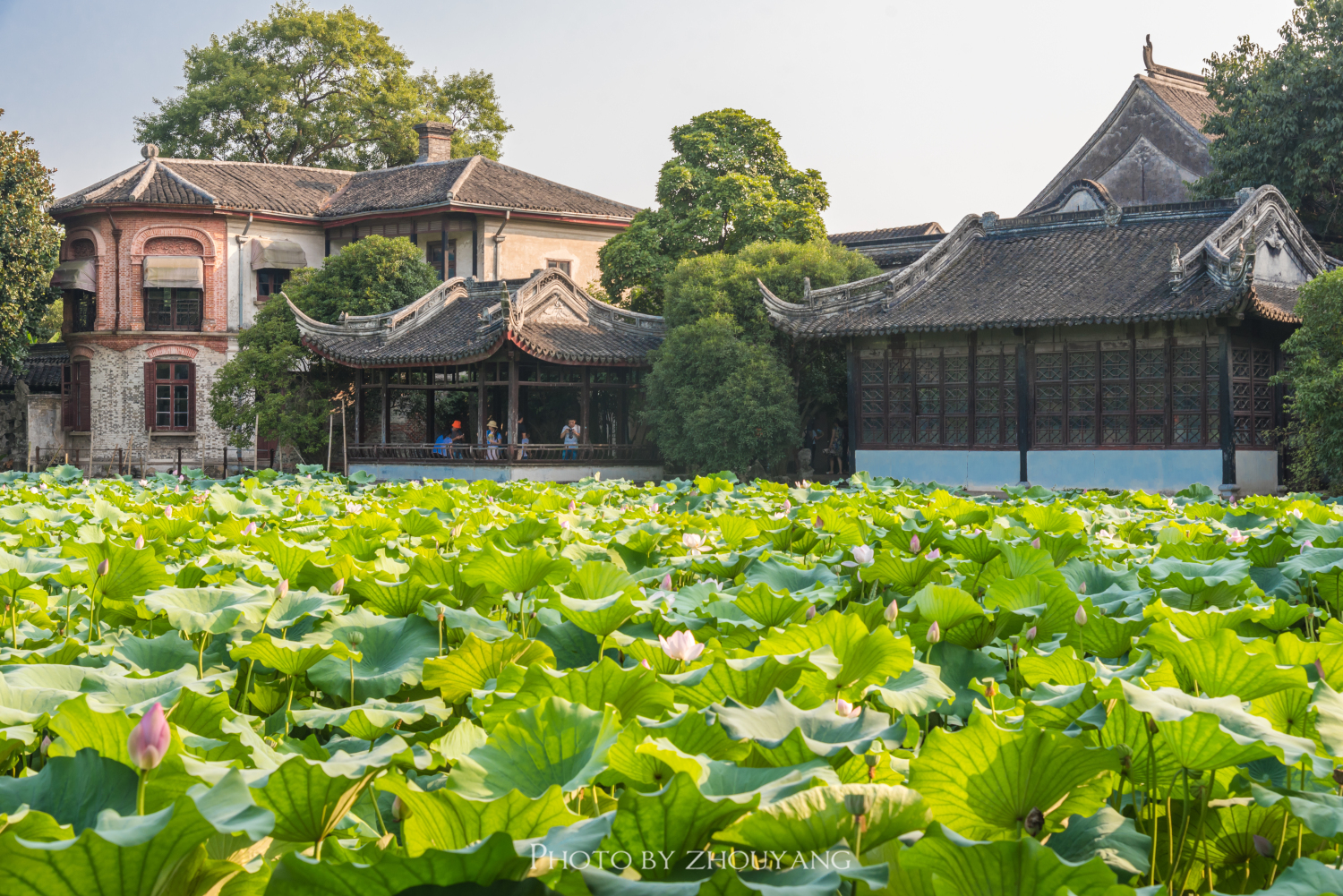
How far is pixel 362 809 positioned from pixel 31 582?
2115 mm

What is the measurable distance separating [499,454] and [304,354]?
5.30 m

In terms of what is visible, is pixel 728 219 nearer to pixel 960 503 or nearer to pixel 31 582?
pixel 960 503

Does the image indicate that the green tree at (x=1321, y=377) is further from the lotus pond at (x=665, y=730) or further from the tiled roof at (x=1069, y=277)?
the lotus pond at (x=665, y=730)

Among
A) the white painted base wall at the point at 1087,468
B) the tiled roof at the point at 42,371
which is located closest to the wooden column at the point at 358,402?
the white painted base wall at the point at 1087,468

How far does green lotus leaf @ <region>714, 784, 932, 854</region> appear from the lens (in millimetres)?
1290

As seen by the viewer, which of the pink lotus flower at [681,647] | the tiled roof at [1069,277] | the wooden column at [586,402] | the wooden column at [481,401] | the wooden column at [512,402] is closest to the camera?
the pink lotus flower at [681,647]

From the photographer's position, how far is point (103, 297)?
Result: 2927cm

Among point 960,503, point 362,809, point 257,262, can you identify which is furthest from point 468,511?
point 257,262

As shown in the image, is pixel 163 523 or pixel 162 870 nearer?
pixel 162 870

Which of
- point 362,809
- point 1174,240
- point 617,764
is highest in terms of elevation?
point 1174,240

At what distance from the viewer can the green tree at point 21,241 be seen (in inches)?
1045

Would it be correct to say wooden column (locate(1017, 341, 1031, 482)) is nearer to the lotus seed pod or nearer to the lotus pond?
the lotus pond

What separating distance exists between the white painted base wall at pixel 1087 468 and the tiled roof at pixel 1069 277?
6.53 ft

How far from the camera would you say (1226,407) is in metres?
16.4
